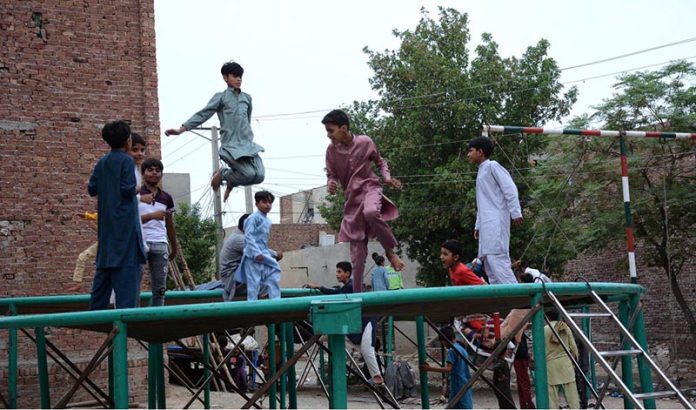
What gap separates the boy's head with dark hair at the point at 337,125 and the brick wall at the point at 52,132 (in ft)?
20.8

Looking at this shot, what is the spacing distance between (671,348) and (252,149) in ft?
58.6

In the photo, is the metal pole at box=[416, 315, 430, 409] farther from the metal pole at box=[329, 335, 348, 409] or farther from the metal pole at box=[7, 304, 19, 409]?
the metal pole at box=[7, 304, 19, 409]

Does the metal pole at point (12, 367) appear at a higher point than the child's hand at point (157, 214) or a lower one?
lower

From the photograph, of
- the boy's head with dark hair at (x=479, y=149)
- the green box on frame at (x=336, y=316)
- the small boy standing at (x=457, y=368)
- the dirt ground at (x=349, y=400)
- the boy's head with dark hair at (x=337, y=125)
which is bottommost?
the dirt ground at (x=349, y=400)

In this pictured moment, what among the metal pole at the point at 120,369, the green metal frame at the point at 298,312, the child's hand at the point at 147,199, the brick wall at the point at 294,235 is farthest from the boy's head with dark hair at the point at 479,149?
the brick wall at the point at 294,235

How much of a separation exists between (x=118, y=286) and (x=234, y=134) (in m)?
2.52

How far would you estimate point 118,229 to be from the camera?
7199 millimetres

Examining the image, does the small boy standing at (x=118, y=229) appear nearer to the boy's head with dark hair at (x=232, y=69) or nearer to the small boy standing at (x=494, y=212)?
the boy's head with dark hair at (x=232, y=69)

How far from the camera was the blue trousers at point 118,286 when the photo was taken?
717 cm

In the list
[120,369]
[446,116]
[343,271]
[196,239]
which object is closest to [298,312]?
[120,369]

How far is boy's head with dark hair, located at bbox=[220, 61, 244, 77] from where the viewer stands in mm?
9227

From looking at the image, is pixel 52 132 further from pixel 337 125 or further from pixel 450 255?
pixel 450 255

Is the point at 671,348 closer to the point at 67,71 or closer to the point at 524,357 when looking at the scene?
the point at 524,357

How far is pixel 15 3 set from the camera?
13477 millimetres
